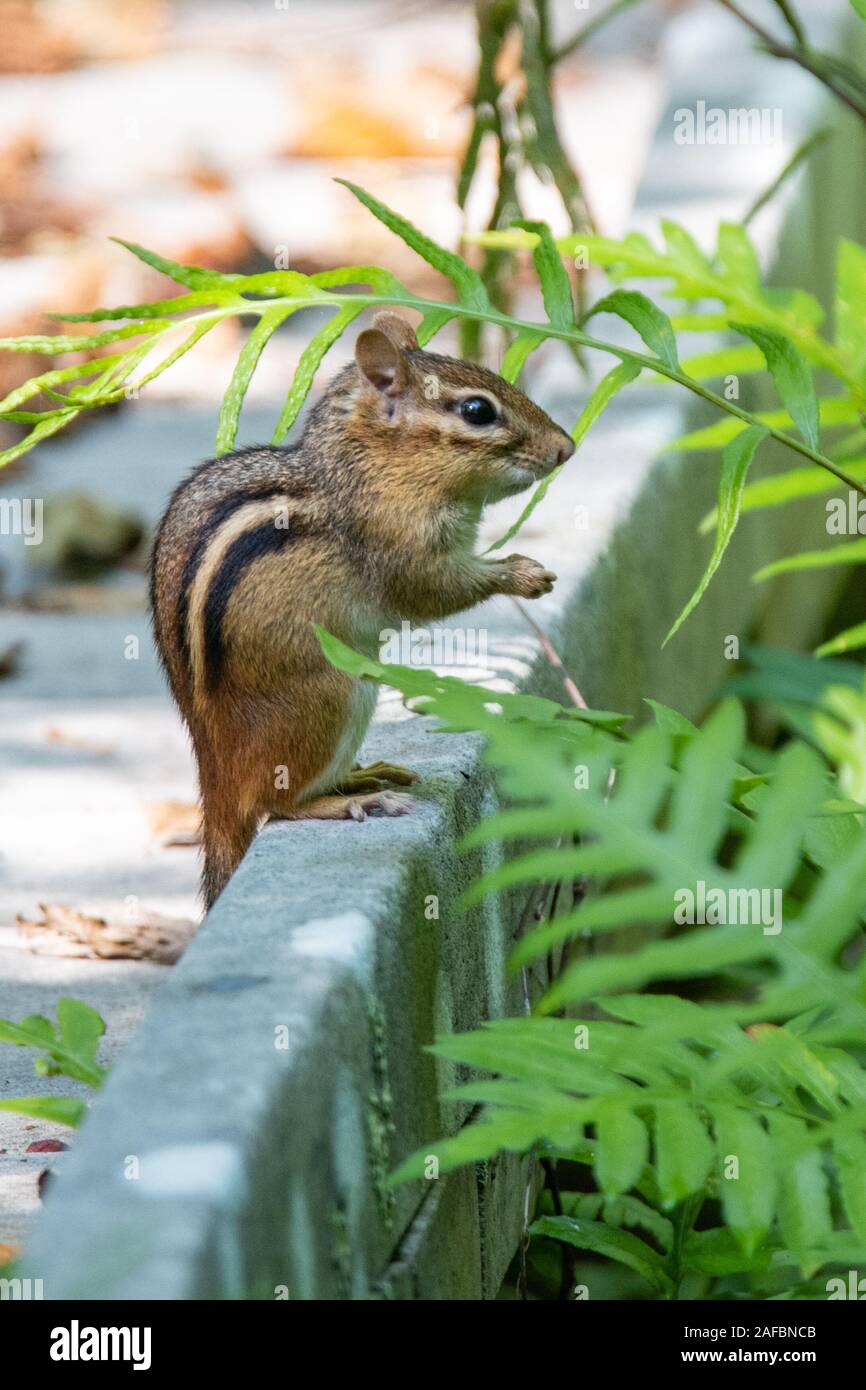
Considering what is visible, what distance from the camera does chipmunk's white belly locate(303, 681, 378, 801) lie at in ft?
10.2

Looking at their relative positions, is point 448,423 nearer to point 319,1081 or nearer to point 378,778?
point 378,778

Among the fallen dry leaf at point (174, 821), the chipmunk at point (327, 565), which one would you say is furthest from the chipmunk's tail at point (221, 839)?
the fallen dry leaf at point (174, 821)

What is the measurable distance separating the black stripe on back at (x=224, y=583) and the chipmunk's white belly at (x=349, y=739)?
216 millimetres

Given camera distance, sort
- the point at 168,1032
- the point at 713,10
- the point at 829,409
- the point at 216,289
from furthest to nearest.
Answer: the point at 713,10
the point at 829,409
the point at 216,289
the point at 168,1032

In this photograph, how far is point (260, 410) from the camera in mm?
7227

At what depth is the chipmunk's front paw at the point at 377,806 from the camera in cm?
291

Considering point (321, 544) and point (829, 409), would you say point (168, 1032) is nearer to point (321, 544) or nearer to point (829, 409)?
point (321, 544)

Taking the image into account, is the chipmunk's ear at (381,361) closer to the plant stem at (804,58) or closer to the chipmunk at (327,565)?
the chipmunk at (327,565)

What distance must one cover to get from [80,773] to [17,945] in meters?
0.96

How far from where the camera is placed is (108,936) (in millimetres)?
3773

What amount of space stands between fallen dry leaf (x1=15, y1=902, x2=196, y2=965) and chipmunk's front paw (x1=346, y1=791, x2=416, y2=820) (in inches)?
34.9

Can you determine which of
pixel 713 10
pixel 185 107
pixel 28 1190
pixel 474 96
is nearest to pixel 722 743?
pixel 28 1190

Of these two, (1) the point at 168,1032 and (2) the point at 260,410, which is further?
(2) the point at 260,410

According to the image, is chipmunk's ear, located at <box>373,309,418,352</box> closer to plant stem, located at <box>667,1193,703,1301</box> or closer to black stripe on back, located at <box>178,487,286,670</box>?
black stripe on back, located at <box>178,487,286,670</box>
